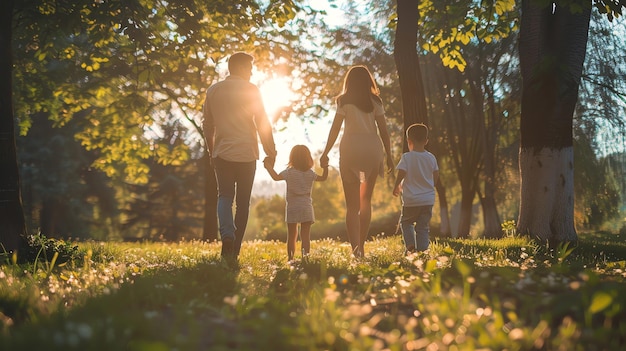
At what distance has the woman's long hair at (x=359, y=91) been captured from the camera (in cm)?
706

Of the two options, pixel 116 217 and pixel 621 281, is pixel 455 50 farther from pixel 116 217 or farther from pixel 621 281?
pixel 116 217

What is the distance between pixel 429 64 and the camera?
23.1 meters

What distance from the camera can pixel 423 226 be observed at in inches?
286

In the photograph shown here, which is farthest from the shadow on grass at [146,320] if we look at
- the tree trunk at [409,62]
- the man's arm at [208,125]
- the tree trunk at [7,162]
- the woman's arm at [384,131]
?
the tree trunk at [409,62]

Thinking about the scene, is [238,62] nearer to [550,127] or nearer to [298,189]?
[298,189]

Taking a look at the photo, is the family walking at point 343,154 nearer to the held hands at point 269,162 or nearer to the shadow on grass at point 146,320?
the held hands at point 269,162

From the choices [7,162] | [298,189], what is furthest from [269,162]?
[7,162]

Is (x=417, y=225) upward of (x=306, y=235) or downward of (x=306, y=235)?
upward

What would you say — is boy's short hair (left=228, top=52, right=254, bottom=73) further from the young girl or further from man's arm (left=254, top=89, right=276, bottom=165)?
the young girl

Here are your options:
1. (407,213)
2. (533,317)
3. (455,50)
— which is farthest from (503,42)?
(533,317)

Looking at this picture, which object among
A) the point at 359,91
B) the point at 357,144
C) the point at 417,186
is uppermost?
the point at 359,91

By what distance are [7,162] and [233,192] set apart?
4.20 meters

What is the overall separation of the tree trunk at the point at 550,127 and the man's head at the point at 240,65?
16.9 ft

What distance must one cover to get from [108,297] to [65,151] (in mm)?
30290
